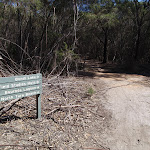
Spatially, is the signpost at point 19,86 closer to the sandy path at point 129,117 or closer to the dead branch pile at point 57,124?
the dead branch pile at point 57,124

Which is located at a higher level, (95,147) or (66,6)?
(66,6)

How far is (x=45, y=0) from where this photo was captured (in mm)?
8930

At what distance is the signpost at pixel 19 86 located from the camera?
124 inches

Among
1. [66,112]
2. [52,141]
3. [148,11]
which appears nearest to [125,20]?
[148,11]

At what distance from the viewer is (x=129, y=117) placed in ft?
14.3

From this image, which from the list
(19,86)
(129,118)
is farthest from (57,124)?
(129,118)

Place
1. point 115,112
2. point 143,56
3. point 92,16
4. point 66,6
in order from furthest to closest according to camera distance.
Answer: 1. point 143,56
2. point 92,16
3. point 66,6
4. point 115,112

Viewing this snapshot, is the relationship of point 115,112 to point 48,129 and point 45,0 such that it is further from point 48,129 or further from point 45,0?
point 45,0

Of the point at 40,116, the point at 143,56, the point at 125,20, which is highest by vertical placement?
the point at 125,20

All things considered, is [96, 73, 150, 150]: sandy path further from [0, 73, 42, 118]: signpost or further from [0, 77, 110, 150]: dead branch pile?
[0, 73, 42, 118]: signpost

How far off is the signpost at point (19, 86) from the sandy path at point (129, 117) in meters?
1.80

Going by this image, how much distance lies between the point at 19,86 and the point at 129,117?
2.75 metres

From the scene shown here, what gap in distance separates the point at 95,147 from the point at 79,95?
2.66 m

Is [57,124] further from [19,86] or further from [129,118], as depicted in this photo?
[129,118]
